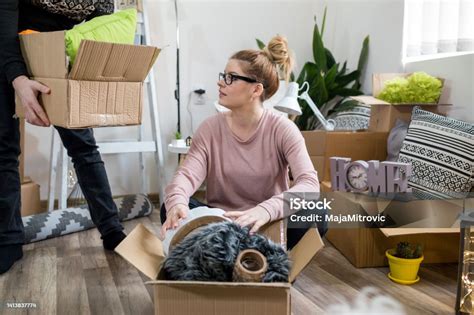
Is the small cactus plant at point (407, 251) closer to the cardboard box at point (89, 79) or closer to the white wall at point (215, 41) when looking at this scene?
the cardboard box at point (89, 79)

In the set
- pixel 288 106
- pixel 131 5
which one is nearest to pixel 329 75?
pixel 288 106

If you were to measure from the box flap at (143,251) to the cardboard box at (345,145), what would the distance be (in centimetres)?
125

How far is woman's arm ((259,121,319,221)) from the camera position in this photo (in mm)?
1307

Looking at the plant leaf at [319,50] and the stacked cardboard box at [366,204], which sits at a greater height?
the plant leaf at [319,50]

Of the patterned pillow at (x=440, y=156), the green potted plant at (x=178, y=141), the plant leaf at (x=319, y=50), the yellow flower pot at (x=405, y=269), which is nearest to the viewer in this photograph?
the yellow flower pot at (x=405, y=269)

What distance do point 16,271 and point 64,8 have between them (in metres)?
0.98

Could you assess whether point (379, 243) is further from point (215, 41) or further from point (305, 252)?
point (215, 41)

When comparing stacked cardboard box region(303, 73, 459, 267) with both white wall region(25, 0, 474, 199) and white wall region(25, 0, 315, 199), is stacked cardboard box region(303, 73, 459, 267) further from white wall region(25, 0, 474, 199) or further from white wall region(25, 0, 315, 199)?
white wall region(25, 0, 315, 199)

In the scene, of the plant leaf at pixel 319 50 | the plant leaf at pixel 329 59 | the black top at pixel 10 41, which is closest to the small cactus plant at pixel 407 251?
the black top at pixel 10 41

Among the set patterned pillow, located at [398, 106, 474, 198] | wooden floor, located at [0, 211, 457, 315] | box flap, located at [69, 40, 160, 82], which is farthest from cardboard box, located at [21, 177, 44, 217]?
patterned pillow, located at [398, 106, 474, 198]

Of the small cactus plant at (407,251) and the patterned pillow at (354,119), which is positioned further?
the patterned pillow at (354,119)

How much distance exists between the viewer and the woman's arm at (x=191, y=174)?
1369 mm

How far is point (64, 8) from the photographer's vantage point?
5.46 ft

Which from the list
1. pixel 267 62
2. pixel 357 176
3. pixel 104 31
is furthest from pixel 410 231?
pixel 104 31
